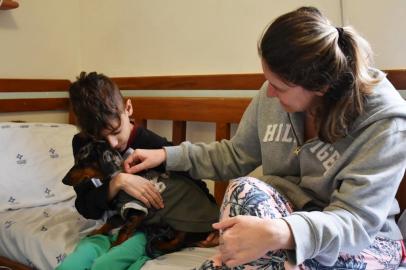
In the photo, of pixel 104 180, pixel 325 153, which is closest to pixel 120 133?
pixel 104 180

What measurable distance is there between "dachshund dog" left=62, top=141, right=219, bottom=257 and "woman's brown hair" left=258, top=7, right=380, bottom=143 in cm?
45

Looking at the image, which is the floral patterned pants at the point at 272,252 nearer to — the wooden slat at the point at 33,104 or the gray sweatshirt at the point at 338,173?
the gray sweatshirt at the point at 338,173

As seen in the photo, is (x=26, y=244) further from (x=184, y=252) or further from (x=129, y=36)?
(x=129, y=36)

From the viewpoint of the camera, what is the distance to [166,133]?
1.68 meters

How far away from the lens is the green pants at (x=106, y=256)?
95 cm

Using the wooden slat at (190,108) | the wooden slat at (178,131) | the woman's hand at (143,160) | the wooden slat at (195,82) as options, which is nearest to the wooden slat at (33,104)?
the wooden slat at (195,82)

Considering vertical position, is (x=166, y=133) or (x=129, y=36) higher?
(x=129, y=36)

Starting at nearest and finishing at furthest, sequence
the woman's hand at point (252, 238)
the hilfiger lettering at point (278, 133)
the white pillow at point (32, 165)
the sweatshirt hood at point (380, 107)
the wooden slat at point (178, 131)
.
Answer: the woman's hand at point (252, 238)
the sweatshirt hood at point (380, 107)
the hilfiger lettering at point (278, 133)
the white pillow at point (32, 165)
the wooden slat at point (178, 131)

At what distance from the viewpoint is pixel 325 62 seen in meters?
0.74

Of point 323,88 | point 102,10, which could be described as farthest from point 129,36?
point 323,88

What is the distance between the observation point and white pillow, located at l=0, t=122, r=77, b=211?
1.43 metres

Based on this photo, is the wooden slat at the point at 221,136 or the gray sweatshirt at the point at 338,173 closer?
the gray sweatshirt at the point at 338,173

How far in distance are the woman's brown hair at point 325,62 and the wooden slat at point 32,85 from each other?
1328 mm

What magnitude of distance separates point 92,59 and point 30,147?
0.60 meters
